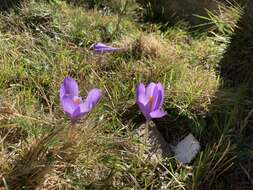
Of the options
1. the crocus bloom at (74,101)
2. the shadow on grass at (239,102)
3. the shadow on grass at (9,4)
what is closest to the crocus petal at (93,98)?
the crocus bloom at (74,101)

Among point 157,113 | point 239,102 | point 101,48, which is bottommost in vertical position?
point 239,102

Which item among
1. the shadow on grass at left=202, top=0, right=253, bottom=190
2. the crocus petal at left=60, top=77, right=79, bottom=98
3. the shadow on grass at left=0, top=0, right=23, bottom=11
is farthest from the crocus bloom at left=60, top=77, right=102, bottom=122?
the shadow on grass at left=0, top=0, right=23, bottom=11

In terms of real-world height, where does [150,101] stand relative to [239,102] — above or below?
above

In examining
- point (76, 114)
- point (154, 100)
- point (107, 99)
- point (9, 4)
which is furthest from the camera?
point (9, 4)

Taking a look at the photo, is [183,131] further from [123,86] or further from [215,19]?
[215,19]

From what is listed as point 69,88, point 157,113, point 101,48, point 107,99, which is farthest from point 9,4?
point 157,113

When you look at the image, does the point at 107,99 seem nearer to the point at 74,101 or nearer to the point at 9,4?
the point at 74,101

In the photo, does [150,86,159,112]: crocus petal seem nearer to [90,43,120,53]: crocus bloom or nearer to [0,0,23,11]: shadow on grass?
[90,43,120,53]: crocus bloom
